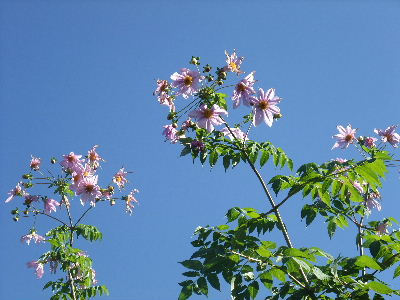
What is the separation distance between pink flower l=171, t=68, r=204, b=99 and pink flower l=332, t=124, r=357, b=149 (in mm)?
2581

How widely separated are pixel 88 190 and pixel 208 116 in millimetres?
2492

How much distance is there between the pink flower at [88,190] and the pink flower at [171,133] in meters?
1.86

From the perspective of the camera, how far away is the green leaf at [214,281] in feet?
11.2

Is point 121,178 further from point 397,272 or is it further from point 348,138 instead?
point 397,272

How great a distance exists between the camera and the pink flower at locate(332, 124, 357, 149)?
6.46 meters

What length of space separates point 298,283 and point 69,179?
4163mm

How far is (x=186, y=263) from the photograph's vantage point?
3.55 meters

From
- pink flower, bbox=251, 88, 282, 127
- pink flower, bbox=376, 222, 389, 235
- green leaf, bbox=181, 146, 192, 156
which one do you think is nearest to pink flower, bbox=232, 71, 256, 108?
pink flower, bbox=251, 88, 282, 127

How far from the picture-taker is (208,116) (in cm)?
457

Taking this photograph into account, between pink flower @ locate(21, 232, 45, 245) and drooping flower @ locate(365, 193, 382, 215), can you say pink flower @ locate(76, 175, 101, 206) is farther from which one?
drooping flower @ locate(365, 193, 382, 215)

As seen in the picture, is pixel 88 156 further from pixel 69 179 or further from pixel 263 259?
pixel 263 259

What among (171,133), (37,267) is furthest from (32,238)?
(171,133)

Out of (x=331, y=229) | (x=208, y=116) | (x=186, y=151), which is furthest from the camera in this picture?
(x=331, y=229)

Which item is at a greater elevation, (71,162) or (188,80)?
(71,162)
